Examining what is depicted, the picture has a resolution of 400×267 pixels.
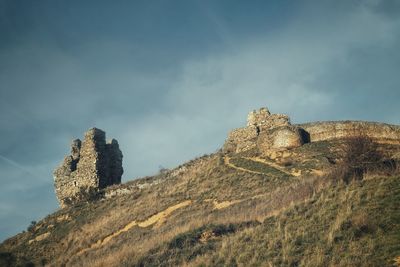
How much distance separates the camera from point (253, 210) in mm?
18641

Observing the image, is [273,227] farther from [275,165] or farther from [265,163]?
[265,163]

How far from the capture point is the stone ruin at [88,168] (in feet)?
165

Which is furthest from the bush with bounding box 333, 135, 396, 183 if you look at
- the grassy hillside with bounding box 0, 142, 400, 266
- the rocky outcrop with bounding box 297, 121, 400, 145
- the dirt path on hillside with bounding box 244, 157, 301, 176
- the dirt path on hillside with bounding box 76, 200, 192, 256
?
the dirt path on hillside with bounding box 76, 200, 192, 256

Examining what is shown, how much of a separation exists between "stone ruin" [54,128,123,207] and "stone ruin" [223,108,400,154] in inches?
652

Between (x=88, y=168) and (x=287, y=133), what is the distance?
1034 inches

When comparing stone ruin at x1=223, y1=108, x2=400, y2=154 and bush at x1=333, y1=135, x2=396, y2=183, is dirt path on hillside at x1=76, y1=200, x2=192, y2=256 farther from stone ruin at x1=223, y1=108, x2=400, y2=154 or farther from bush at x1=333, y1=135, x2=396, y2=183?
bush at x1=333, y1=135, x2=396, y2=183

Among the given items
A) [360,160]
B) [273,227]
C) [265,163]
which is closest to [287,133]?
[265,163]

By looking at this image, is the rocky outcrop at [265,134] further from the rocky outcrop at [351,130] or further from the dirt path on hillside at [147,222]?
the dirt path on hillside at [147,222]

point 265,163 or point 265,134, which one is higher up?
point 265,134

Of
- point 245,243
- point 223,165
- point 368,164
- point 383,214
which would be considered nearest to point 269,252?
point 245,243

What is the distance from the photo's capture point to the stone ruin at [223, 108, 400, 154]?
3506 cm

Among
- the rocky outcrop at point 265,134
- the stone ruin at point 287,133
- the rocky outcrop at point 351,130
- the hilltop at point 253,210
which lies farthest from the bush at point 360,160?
the rocky outcrop at point 265,134

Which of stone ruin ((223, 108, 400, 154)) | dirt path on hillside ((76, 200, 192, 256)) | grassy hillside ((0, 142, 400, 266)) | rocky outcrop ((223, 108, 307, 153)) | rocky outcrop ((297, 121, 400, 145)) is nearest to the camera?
grassy hillside ((0, 142, 400, 266))

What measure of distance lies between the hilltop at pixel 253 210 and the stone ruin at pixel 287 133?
0.35 feet
